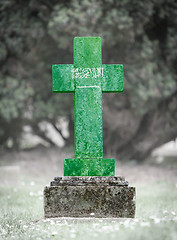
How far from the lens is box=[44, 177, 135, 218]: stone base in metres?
4.28

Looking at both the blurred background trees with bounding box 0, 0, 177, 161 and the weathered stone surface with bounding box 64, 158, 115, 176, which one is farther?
the blurred background trees with bounding box 0, 0, 177, 161

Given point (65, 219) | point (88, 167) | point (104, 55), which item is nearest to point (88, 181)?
point (88, 167)

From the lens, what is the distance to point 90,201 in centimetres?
429

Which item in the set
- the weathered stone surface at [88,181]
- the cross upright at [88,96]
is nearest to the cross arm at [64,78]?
the cross upright at [88,96]

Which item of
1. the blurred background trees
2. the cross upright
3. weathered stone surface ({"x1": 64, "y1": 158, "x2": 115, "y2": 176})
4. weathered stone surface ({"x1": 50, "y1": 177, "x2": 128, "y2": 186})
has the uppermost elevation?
the blurred background trees

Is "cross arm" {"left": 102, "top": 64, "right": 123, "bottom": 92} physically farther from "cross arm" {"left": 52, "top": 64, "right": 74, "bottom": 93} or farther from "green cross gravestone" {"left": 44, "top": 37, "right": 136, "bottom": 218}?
"cross arm" {"left": 52, "top": 64, "right": 74, "bottom": 93}

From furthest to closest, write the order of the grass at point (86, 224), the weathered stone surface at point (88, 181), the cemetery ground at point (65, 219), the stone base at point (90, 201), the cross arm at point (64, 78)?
the cross arm at point (64, 78)
the weathered stone surface at point (88, 181)
the stone base at point (90, 201)
the cemetery ground at point (65, 219)
the grass at point (86, 224)

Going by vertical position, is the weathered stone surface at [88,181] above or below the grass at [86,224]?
above

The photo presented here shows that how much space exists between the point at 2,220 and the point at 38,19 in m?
6.53

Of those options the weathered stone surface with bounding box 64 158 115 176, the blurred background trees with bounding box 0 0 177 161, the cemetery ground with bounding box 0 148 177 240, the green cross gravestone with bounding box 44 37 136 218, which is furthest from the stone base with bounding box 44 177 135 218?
the blurred background trees with bounding box 0 0 177 161

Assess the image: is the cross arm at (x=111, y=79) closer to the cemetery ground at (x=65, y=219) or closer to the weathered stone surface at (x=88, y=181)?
the weathered stone surface at (x=88, y=181)

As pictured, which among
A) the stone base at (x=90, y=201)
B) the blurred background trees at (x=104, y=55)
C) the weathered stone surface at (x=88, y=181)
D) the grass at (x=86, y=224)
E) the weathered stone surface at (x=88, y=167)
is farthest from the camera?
the blurred background trees at (x=104, y=55)

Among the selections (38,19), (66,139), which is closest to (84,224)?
(38,19)

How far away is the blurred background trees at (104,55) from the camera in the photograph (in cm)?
912
